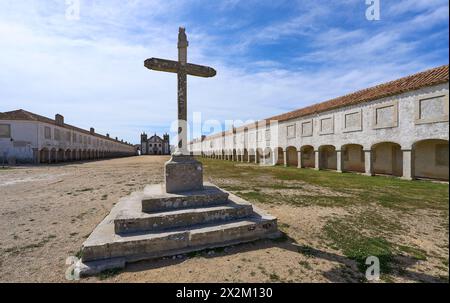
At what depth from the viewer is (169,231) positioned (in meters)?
→ 3.89

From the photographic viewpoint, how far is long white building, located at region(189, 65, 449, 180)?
1161cm

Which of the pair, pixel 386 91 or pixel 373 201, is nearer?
pixel 373 201

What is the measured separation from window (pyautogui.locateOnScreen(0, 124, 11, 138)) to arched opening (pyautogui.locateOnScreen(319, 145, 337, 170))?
3617 centimetres

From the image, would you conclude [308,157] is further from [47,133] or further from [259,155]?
[47,133]

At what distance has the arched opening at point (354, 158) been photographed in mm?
17875

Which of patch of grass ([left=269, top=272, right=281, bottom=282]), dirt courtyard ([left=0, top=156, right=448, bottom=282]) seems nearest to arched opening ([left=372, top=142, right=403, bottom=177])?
dirt courtyard ([left=0, top=156, right=448, bottom=282])

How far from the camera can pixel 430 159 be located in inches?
525

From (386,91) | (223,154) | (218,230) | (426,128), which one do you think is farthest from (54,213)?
(223,154)

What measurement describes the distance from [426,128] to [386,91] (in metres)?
3.70

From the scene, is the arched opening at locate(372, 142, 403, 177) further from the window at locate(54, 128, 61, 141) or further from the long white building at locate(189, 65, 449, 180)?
the window at locate(54, 128, 61, 141)

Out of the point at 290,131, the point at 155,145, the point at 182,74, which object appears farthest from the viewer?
the point at 155,145

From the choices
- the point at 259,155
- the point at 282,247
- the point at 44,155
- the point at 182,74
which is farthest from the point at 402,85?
the point at 44,155

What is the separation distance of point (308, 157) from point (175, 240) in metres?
22.1

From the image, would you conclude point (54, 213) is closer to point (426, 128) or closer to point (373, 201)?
point (373, 201)
